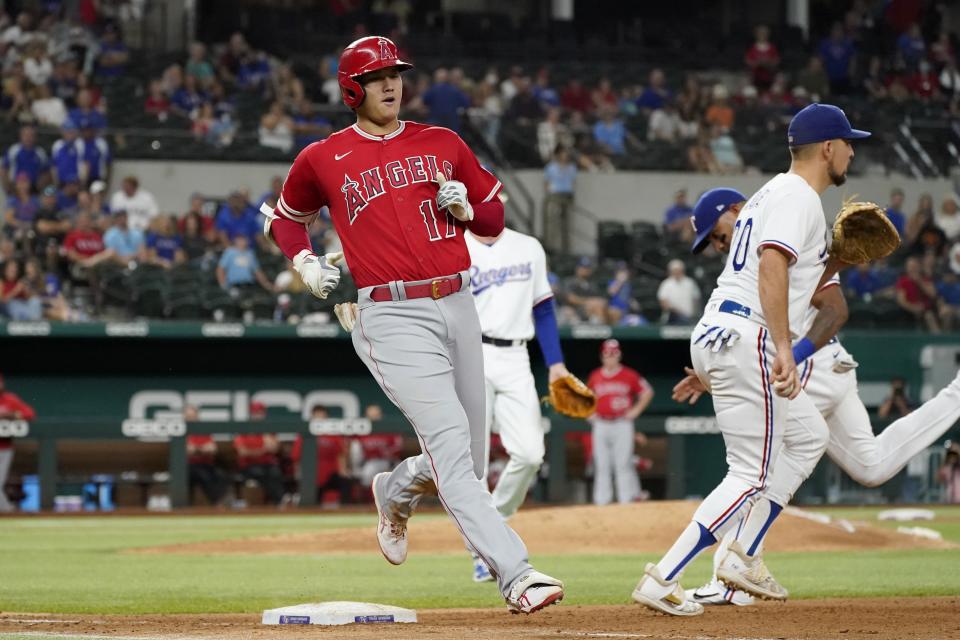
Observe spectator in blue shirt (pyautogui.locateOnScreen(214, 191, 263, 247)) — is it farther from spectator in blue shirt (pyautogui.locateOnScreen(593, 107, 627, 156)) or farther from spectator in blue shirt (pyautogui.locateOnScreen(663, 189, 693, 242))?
spectator in blue shirt (pyautogui.locateOnScreen(593, 107, 627, 156))

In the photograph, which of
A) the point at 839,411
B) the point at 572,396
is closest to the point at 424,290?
the point at 839,411

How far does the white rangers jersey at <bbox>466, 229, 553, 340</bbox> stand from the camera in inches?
335

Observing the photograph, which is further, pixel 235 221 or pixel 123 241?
pixel 235 221

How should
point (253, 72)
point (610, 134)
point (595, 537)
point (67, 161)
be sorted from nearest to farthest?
1. point (595, 537)
2. point (67, 161)
3. point (610, 134)
4. point (253, 72)

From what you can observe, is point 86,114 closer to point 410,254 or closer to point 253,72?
point 253,72

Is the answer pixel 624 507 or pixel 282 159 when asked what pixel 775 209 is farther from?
pixel 282 159

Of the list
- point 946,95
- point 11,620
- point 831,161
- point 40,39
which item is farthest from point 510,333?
point 946,95

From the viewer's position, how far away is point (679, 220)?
1964 centimetres

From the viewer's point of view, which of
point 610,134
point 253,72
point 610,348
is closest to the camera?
point 610,348

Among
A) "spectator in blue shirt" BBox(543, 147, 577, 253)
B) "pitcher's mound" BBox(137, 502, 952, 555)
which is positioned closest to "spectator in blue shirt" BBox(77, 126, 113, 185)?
"spectator in blue shirt" BBox(543, 147, 577, 253)

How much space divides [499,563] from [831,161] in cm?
218

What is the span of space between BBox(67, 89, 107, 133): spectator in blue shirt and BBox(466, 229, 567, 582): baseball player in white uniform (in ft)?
37.2

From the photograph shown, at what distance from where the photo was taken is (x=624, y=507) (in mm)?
11641

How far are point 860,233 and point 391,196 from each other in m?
2.14
